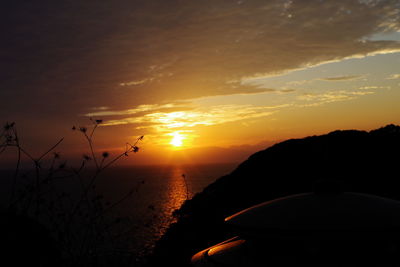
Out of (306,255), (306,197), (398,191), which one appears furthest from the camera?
(398,191)

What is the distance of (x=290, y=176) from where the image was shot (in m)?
6.92

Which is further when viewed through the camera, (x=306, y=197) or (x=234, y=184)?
(x=234, y=184)

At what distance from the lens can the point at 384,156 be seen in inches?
270

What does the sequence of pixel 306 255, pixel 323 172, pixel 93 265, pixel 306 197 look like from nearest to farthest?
1. pixel 306 255
2. pixel 306 197
3. pixel 93 265
4. pixel 323 172

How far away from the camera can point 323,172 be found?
22.2ft

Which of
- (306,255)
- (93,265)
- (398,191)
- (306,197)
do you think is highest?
(306,197)

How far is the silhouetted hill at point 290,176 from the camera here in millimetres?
6559

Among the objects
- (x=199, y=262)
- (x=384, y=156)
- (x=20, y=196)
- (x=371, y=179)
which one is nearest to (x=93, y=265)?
(x=20, y=196)

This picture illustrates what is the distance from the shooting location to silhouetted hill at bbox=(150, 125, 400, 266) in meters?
6.56

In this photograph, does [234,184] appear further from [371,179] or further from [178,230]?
[371,179]

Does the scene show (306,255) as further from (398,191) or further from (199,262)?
(398,191)

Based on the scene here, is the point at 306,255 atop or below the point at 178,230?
atop

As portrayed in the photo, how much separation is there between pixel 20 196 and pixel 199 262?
9.74 feet

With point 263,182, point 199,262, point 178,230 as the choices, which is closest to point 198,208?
point 178,230
